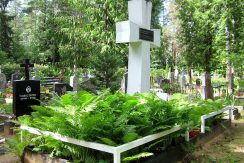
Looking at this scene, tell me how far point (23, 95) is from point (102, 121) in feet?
13.3

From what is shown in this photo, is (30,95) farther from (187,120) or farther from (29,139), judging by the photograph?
(187,120)

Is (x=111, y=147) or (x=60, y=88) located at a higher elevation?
(x=60, y=88)

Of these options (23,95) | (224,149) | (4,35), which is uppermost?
(4,35)

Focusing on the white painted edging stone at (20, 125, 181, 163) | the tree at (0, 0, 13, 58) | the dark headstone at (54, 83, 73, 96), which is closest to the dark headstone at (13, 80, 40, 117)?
the white painted edging stone at (20, 125, 181, 163)

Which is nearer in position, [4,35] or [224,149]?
[224,149]

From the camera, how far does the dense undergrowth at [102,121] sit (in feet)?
13.1

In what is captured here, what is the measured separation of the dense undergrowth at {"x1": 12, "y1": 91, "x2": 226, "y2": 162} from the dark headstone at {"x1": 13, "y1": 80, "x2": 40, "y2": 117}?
227cm

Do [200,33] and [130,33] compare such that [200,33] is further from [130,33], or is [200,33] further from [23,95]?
[23,95]

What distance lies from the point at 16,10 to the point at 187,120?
73608 millimetres

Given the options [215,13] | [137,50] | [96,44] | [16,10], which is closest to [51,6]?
[96,44]

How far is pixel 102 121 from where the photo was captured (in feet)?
13.0

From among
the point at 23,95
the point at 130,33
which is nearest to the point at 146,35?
the point at 130,33

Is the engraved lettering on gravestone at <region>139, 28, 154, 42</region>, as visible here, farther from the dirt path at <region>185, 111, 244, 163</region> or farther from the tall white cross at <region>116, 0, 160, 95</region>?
the dirt path at <region>185, 111, 244, 163</region>

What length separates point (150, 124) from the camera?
456cm
